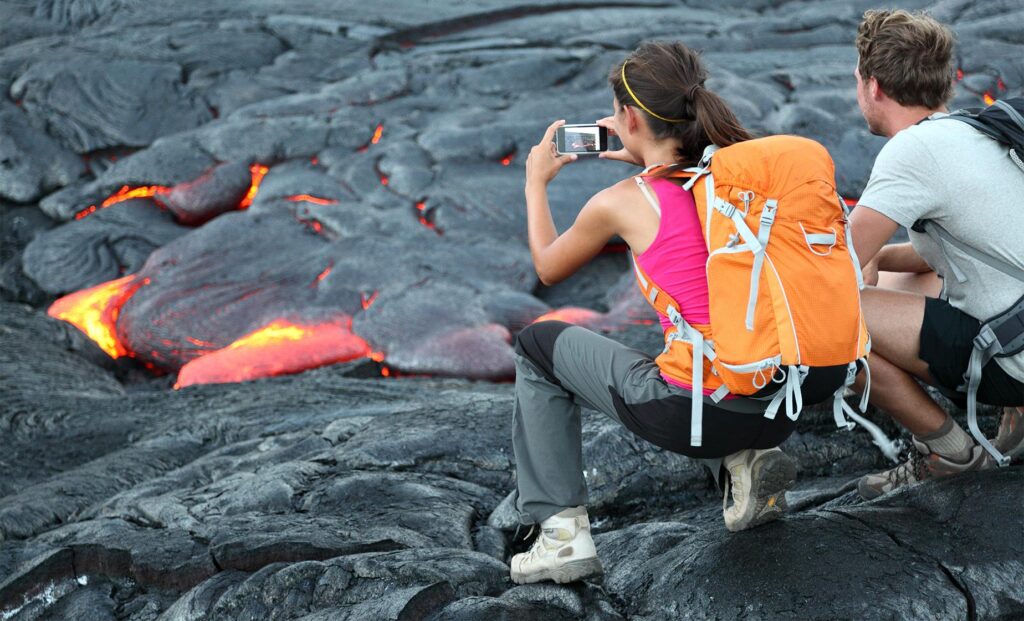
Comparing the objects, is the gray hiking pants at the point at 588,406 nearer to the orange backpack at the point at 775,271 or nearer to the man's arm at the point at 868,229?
the orange backpack at the point at 775,271

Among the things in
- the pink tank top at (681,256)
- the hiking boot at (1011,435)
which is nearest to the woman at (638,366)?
the pink tank top at (681,256)

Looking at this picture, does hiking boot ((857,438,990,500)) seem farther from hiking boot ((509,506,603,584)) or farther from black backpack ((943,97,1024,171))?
hiking boot ((509,506,603,584))

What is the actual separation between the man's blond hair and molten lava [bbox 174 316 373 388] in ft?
19.1

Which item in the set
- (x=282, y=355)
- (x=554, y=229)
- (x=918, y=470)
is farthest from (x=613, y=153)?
(x=282, y=355)

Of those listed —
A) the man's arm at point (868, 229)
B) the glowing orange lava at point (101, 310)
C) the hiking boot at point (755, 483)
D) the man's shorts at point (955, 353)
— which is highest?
the man's arm at point (868, 229)

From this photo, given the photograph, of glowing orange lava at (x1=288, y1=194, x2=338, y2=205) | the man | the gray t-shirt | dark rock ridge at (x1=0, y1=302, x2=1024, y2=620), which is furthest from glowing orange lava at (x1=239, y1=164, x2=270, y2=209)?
the gray t-shirt

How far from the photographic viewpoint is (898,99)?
3.57 meters

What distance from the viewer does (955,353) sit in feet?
11.3

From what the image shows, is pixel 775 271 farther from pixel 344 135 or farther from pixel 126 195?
pixel 126 195

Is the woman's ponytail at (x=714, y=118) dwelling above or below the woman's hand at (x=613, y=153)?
above

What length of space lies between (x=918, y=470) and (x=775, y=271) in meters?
1.37

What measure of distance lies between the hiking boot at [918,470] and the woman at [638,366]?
632 mm

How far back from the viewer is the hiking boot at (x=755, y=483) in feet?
10.6

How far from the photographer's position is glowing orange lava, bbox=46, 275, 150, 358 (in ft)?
31.2
